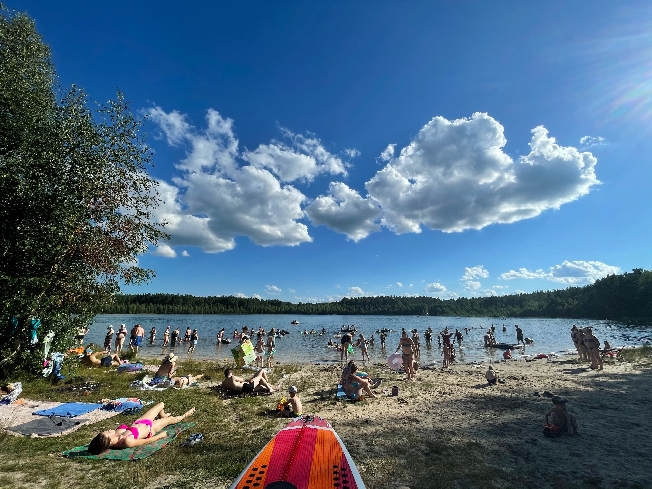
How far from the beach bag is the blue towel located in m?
11.2

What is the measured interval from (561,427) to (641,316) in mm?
104928

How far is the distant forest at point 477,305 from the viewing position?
281ft

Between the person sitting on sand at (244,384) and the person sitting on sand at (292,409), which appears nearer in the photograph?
the person sitting on sand at (292,409)

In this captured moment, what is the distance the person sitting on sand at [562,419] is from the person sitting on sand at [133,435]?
9.01m

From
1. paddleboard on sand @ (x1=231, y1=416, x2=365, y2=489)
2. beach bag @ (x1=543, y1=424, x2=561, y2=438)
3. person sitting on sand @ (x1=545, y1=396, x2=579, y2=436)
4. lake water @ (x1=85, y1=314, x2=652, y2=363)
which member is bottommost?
lake water @ (x1=85, y1=314, x2=652, y2=363)

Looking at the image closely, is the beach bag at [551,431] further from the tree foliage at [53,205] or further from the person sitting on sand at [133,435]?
the tree foliage at [53,205]

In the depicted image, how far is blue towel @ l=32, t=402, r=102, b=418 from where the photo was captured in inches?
311

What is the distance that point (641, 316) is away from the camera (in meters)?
80.8

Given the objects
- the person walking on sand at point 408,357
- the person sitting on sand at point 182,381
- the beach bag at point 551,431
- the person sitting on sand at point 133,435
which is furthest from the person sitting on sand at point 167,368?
the beach bag at point 551,431

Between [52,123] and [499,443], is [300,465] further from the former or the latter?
[52,123]

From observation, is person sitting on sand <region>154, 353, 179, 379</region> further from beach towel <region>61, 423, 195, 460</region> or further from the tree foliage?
beach towel <region>61, 423, 195, 460</region>

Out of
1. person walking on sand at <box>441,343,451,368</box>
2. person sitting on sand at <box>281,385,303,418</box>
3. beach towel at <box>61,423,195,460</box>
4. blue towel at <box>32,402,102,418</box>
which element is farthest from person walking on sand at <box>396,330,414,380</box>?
blue towel at <box>32,402,102,418</box>

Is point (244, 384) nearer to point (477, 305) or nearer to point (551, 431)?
point (551, 431)

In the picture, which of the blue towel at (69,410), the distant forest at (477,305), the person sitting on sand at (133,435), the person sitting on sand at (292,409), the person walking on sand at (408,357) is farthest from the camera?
the distant forest at (477,305)
